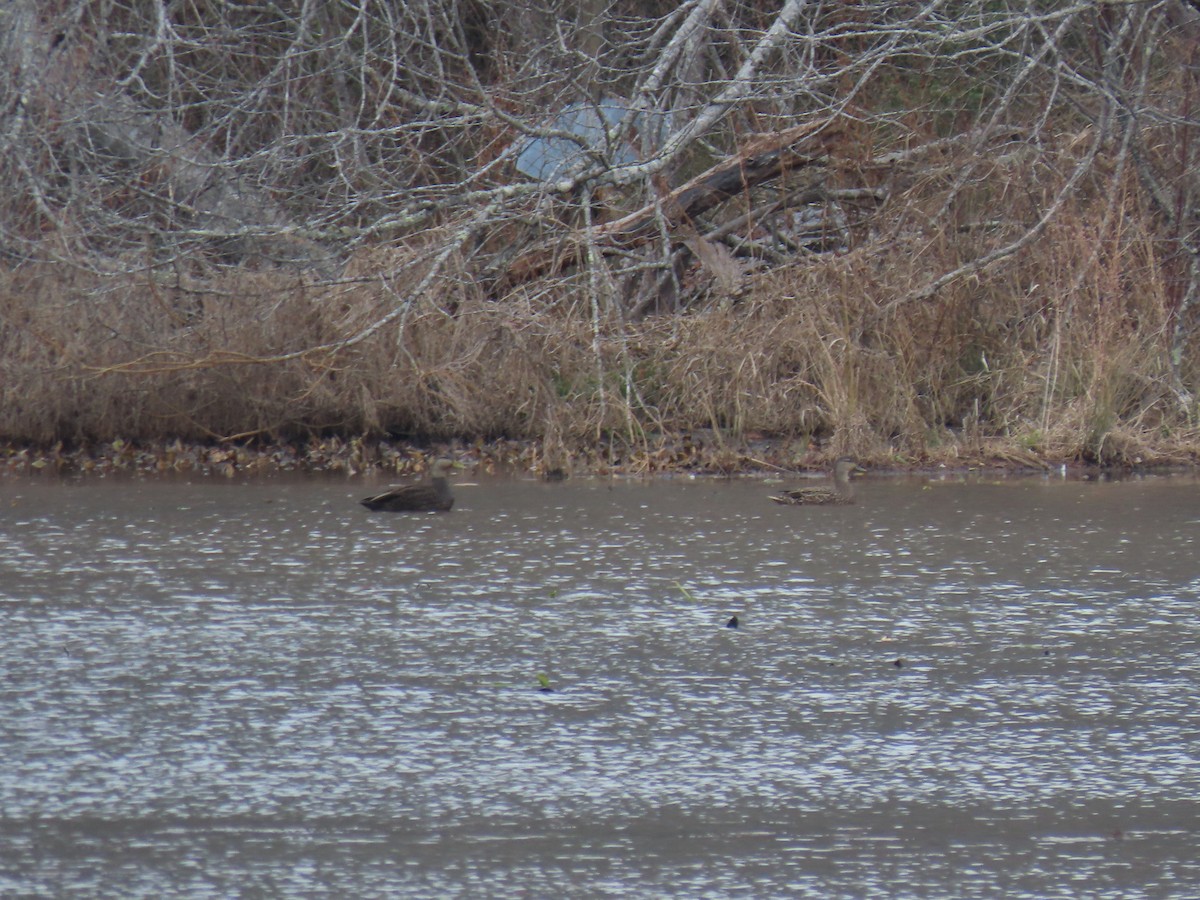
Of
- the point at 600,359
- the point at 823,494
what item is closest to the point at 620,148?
the point at 600,359

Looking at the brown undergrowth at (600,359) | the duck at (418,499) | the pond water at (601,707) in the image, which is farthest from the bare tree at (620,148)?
the pond water at (601,707)

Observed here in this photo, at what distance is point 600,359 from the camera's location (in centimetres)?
969

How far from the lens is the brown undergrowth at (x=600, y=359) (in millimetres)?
9586

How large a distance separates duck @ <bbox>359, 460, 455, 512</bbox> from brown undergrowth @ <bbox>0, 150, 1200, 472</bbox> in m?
1.74

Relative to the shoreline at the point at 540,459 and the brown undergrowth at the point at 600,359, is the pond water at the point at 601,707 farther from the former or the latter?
the brown undergrowth at the point at 600,359

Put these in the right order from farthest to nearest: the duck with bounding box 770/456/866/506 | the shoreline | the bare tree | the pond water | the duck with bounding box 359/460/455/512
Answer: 1. the bare tree
2. the shoreline
3. the duck with bounding box 770/456/866/506
4. the duck with bounding box 359/460/455/512
5. the pond water

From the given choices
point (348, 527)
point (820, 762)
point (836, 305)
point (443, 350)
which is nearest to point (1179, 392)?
point (836, 305)

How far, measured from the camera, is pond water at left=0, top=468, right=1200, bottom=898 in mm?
3295

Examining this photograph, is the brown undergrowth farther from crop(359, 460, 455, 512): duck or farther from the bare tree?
crop(359, 460, 455, 512): duck

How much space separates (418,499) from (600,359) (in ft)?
7.65

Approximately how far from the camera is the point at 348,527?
727cm

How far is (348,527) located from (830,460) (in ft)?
9.95

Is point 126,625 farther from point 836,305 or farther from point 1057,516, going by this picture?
point 836,305

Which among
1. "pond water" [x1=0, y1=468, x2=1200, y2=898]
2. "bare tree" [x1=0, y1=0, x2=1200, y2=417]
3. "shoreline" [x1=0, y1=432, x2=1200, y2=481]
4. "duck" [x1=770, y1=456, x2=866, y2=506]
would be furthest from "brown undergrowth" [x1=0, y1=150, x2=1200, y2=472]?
"pond water" [x1=0, y1=468, x2=1200, y2=898]
